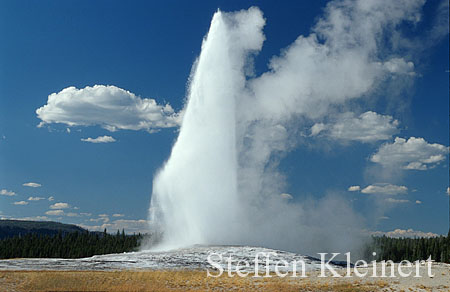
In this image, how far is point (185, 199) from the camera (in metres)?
86.6

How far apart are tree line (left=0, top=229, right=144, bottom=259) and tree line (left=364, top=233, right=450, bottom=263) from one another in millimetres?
80010

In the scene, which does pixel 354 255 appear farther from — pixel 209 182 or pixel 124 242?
pixel 209 182

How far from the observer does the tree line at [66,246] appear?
135125 millimetres

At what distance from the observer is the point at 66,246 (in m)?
142

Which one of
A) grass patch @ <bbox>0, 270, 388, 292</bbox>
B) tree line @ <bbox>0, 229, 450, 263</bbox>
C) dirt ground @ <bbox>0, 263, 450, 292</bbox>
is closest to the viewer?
grass patch @ <bbox>0, 270, 388, 292</bbox>

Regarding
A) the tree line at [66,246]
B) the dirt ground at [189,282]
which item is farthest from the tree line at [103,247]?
the dirt ground at [189,282]

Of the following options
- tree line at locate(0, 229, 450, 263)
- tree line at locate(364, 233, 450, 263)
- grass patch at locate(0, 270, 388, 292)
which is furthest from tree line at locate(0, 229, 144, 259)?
grass patch at locate(0, 270, 388, 292)

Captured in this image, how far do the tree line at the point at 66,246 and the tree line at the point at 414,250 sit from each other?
80010mm

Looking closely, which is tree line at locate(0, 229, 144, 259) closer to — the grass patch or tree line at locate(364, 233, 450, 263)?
tree line at locate(364, 233, 450, 263)

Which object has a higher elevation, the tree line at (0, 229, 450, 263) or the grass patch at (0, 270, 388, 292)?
the tree line at (0, 229, 450, 263)

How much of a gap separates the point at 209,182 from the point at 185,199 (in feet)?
19.8

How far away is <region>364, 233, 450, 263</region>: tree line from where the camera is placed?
13062 centimetres

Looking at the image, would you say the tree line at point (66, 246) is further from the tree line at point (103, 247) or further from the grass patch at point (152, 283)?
the grass patch at point (152, 283)

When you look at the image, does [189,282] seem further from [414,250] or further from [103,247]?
[414,250]
